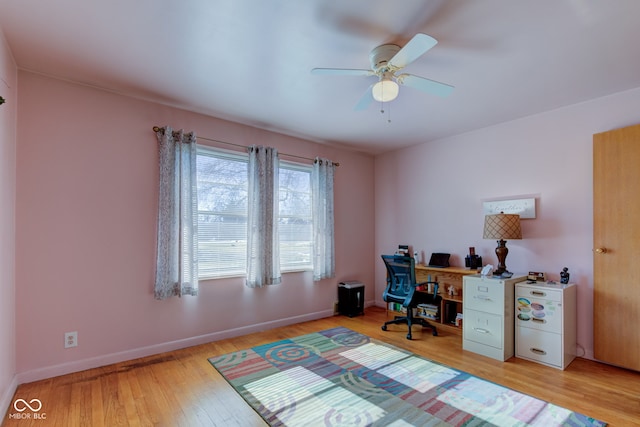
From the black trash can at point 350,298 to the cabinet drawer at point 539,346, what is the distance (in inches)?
81.3

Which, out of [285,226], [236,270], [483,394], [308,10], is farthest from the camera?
[285,226]

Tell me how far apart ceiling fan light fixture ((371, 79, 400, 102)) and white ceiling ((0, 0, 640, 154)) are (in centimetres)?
26

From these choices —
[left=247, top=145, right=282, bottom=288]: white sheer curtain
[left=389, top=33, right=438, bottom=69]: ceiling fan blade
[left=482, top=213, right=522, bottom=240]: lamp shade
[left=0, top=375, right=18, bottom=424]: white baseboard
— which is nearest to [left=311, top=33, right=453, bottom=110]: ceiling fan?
[left=389, top=33, right=438, bottom=69]: ceiling fan blade

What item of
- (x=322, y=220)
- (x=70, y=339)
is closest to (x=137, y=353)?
(x=70, y=339)

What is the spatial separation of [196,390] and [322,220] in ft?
8.48

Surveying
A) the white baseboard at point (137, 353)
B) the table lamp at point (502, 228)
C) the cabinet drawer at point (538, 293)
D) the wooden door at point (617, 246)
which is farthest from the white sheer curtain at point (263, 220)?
the wooden door at point (617, 246)

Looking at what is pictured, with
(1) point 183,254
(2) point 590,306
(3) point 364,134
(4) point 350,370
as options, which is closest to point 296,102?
(3) point 364,134

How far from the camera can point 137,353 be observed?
3018 mm

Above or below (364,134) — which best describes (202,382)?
below

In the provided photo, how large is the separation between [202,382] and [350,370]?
1268 millimetres

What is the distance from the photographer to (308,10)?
1.84 meters

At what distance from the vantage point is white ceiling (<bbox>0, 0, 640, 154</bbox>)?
1.84 metres

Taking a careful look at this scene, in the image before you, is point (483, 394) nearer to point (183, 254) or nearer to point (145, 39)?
point (183, 254)

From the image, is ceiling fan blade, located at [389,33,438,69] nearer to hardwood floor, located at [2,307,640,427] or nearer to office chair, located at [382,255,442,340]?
office chair, located at [382,255,442,340]
